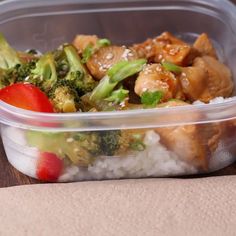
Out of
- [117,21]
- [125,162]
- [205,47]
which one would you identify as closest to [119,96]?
[125,162]

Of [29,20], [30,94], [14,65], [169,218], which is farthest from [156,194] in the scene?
[29,20]

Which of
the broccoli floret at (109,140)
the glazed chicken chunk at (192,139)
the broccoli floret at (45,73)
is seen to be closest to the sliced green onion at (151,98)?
the glazed chicken chunk at (192,139)

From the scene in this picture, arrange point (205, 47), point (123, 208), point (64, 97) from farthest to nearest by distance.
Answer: point (205, 47)
point (64, 97)
point (123, 208)

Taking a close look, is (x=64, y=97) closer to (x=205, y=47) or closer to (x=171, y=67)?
(x=171, y=67)

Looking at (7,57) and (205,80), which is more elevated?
(7,57)

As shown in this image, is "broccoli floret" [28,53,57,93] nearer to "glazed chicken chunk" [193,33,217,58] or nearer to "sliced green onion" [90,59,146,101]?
"sliced green onion" [90,59,146,101]

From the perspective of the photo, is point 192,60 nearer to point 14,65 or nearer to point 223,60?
point 223,60

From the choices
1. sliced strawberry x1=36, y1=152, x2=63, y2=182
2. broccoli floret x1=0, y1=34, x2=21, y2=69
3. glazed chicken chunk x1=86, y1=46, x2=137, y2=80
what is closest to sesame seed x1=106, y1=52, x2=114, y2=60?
glazed chicken chunk x1=86, y1=46, x2=137, y2=80
